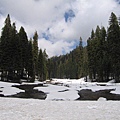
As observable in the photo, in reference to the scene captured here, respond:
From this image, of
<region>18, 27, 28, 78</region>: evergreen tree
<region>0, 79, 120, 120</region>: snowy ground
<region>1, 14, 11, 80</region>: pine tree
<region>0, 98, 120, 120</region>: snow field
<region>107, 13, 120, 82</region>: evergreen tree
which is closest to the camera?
<region>0, 98, 120, 120</region>: snow field

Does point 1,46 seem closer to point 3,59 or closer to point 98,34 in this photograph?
point 3,59

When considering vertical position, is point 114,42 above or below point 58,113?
above

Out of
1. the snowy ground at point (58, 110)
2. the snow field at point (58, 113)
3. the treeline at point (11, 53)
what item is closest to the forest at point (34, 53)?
the treeline at point (11, 53)

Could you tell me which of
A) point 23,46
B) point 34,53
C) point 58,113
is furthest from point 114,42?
point 58,113

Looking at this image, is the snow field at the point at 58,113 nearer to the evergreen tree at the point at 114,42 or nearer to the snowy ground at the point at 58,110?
the snowy ground at the point at 58,110

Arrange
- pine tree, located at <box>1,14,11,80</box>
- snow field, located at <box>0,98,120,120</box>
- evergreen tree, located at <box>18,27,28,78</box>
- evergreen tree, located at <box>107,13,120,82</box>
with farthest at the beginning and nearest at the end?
1. evergreen tree, located at <box>18,27,28,78</box>
2. pine tree, located at <box>1,14,11,80</box>
3. evergreen tree, located at <box>107,13,120,82</box>
4. snow field, located at <box>0,98,120,120</box>

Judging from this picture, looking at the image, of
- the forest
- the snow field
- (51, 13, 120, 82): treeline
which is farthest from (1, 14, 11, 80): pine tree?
the snow field

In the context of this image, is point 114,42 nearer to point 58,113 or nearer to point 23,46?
point 23,46

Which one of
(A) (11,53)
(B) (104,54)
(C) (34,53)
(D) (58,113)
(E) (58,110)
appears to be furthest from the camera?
(C) (34,53)

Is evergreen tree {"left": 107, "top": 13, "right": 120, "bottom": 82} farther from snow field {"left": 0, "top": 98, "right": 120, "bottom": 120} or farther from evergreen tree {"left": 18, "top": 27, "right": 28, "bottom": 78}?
snow field {"left": 0, "top": 98, "right": 120, "bottom": 120}

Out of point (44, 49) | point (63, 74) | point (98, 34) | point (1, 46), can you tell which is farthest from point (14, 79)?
point (63, 74)

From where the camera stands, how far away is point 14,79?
48.9 metres

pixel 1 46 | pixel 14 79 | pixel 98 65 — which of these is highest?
pixel 1 46

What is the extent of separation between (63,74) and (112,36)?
87004 millimetres
